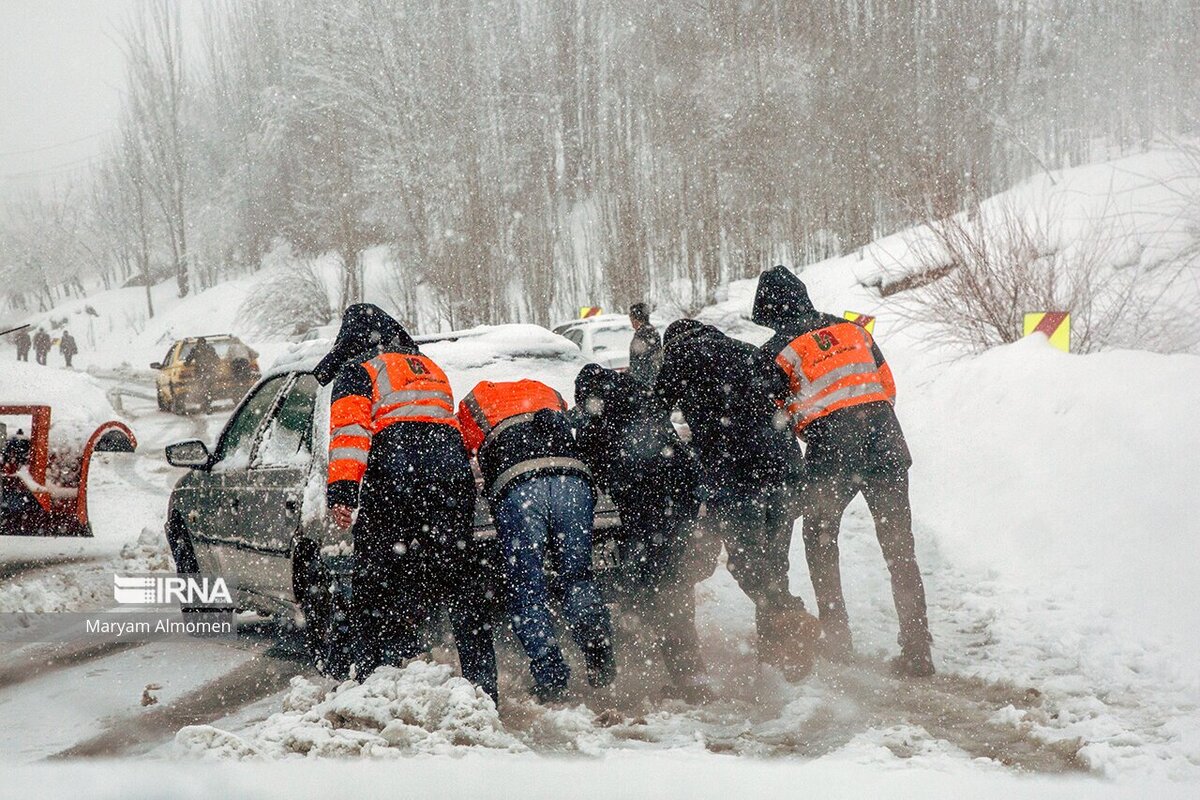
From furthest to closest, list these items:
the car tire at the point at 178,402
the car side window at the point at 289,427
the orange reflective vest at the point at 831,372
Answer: the car tire at the point at 178,402 → the car side window at the point at 289,427 → the orange reflective vest at the point at 831,372

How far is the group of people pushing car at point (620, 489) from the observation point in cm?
400

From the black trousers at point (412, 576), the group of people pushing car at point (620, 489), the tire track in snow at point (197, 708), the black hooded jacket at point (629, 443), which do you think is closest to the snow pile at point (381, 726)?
the black trousers at point (412, 576)

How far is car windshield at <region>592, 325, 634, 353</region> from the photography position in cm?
1294

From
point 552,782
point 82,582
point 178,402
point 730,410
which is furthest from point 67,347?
point 552,782

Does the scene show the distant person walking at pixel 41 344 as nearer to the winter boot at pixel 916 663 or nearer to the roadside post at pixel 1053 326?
the roadside post at pixel 1053 326

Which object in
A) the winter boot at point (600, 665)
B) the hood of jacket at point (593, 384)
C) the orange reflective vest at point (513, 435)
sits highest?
the hood of jacket at point (593, 384)

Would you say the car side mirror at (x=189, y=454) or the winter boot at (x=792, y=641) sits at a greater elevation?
the car side mirror at (x=189, y=454)

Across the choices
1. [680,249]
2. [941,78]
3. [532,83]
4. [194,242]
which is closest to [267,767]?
[680,249]

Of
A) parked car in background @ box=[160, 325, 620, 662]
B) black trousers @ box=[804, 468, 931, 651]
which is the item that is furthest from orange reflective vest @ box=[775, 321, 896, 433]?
parked car in background @ box=[160, 325, 620, 662]

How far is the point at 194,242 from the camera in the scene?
122ft

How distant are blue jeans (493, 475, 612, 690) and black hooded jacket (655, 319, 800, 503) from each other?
2.74ft

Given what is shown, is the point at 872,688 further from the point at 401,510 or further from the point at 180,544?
the point at 180,544

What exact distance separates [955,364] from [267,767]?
8.06m

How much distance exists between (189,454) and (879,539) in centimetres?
359
